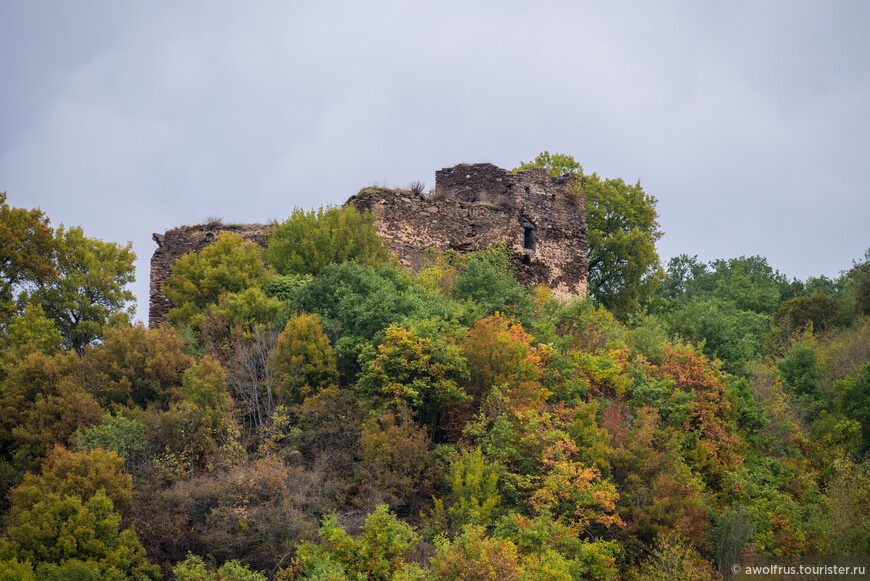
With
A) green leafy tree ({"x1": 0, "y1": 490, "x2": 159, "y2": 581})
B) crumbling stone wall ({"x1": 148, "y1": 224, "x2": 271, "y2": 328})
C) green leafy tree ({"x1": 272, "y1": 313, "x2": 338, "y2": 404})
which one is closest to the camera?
green leafy tree ({"x1": 0, "y1": 490, "x2": 159, "y2": 581})

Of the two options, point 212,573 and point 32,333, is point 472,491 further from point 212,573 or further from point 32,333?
point 32,333

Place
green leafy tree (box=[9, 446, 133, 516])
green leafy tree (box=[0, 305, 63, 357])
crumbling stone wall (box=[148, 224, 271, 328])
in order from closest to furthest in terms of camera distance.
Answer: green leafy tree (box=[9, 446, 133, 516]) < green leafy tree (box=[0, 305, 63, 357]) < crumbling stone wall (box=[148, 224, 271, 328])

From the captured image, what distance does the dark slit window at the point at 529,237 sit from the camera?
3197 cm

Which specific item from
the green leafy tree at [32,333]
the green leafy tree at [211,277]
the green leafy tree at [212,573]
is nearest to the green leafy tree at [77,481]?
the green leafy tree at [212,573]

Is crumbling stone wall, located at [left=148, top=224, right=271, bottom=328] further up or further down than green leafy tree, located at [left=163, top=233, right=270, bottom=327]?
further up

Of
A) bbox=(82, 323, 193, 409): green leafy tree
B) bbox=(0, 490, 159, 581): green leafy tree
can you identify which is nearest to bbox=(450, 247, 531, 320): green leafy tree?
bbox=(82, 323, 193, 409): green leafy tree

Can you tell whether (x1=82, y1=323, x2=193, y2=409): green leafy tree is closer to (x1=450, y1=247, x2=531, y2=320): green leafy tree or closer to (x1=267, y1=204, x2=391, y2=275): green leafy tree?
(x1=267, y1=204, x2=391, y2=275): green leafy tree

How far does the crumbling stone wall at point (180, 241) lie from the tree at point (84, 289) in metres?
1.30

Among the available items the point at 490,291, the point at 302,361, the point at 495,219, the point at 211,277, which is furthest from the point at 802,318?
the point at 302,361

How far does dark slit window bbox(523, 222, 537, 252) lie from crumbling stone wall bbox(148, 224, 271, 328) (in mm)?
8257

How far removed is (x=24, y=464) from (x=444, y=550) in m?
8.92

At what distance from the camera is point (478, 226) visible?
3091cm

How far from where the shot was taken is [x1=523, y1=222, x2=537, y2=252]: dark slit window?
3197 centimetres

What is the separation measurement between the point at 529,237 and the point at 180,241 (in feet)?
36.4
